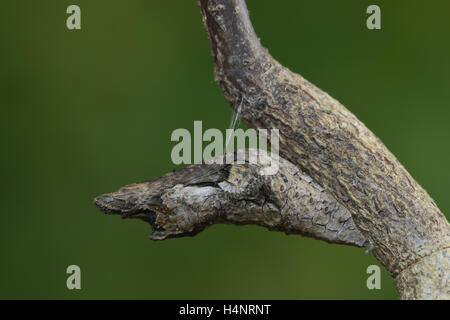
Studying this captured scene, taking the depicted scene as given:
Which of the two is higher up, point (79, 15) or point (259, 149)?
point (79, 15)

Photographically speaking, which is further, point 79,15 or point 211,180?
point 79,15

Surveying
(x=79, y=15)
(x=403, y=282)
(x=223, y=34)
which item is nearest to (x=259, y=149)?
(x=223, y=34)

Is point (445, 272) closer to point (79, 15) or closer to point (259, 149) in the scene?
point (259, 149)

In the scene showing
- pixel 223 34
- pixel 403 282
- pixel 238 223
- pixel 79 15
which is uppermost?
pixel 79 15

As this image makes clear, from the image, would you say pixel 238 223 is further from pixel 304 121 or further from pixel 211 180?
pixel 304 121

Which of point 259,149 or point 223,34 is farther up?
point 223,34

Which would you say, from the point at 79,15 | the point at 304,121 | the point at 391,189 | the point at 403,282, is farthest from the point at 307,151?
the point at 79,15
